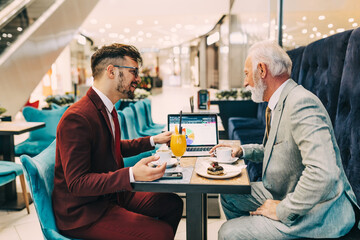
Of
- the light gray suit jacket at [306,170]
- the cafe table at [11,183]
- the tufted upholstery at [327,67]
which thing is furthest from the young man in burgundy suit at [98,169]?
the cafe table at [11,183]

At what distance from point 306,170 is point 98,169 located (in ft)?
3.13

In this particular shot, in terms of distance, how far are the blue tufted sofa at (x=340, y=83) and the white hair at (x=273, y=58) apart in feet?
2.12

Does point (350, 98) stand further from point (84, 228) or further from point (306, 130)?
point (84, 228)

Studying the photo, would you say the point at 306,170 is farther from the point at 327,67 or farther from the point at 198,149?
the point at 327,67

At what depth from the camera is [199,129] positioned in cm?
243

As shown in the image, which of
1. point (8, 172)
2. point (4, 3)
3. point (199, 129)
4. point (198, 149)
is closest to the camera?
point (198, 149)

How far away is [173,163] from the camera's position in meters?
1.78

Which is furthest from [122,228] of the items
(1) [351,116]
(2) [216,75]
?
(2) [216,75]

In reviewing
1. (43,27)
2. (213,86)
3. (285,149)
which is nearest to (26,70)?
(43,27)

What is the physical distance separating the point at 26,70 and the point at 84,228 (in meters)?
7.63

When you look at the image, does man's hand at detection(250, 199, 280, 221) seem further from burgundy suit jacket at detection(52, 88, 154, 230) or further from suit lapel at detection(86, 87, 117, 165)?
suit lapel at detection(86, 87, 117, 165)

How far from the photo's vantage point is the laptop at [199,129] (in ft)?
7.88

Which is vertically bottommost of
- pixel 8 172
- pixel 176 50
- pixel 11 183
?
pixel 11 183

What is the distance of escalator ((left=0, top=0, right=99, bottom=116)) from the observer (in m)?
7.54
